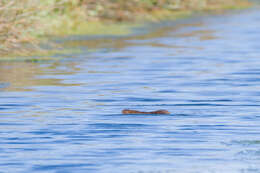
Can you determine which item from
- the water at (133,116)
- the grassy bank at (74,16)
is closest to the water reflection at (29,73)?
the water at (133,116)

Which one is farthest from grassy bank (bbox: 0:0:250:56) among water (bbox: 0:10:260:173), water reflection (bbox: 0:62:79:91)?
water (bbox: 0:10:260:173)

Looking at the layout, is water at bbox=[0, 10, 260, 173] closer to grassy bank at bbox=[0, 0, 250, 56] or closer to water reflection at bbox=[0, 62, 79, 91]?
water reflection at bbox=[0, 62, 79, 91]

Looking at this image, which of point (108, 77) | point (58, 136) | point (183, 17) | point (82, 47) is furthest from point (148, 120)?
point (183, 17)

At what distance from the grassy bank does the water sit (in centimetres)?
62

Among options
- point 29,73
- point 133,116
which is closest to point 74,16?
point 29,73

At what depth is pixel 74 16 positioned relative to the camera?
2056 cm

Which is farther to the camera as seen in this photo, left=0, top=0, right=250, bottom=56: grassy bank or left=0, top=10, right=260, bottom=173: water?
left=0, top=0, right=250, bottom=56: grassy bank

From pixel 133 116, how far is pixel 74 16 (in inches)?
469

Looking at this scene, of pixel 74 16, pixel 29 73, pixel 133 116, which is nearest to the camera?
pixel 133 116

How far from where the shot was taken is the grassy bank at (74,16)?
14.3m

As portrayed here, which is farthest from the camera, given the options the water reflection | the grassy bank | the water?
the grassy bank

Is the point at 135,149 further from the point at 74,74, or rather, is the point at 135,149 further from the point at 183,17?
the point at 183,17

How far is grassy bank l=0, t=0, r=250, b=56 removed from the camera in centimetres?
1429

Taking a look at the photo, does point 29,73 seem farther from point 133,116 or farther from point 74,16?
point 74,16
